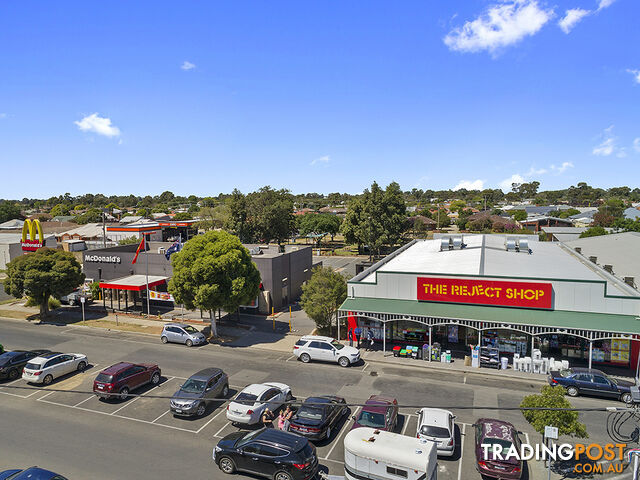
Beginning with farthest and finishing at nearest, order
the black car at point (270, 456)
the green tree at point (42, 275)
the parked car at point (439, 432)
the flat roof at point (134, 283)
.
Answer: the flat roof at point (134, 283)
the green tree at point (42, 275)
the parked car at point (439, 432)
the black car at point (270, 456)

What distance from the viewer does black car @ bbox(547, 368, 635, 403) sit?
2067 cm

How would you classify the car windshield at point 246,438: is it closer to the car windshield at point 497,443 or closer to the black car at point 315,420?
the black car at point 315,420

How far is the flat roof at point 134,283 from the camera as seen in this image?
123ft

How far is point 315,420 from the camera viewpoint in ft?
55.8

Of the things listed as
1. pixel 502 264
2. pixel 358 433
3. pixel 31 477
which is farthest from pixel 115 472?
pixel 502 264

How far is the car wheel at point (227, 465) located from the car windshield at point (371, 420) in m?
5.24

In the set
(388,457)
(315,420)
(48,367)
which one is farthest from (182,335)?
(388,457)

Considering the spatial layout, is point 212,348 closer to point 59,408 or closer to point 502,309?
point 59,408

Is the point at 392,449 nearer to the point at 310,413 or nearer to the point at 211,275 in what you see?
the point at 310,413

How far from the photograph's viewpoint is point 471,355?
87.1ft

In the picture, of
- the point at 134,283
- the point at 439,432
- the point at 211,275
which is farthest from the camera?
the point at 134,283

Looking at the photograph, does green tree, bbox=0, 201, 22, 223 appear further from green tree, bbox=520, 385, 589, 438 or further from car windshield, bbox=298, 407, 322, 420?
green tree, bbox=520, 385, 589, 438

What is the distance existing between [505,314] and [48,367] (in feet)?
90.1

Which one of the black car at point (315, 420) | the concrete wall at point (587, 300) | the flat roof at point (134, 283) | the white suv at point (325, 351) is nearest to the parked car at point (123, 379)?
the white suv at point (325, 351)
